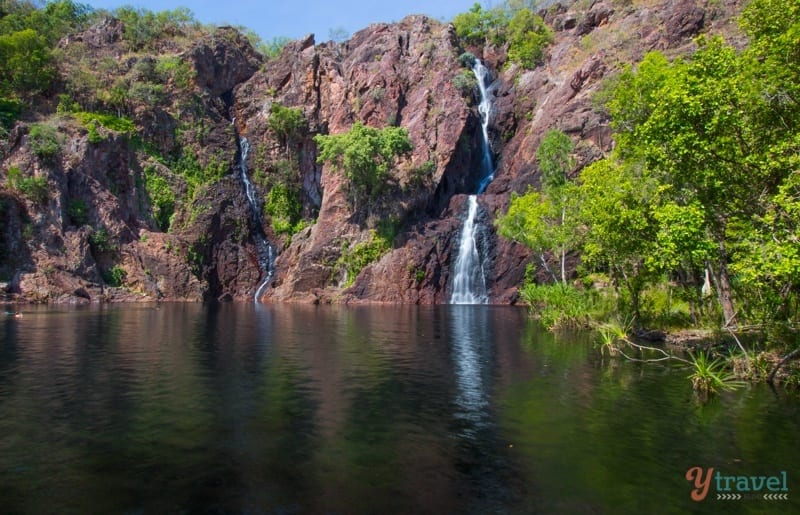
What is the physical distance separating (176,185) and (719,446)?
8638cm

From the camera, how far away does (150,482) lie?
1141 cm

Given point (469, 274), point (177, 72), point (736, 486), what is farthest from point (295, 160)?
point (736, 486)

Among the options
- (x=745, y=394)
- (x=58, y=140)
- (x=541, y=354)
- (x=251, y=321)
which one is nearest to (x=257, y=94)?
(x=58, y=140)

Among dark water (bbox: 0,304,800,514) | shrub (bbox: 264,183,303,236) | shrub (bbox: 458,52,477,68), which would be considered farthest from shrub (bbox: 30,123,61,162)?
shrub (bbox: 458,52,477,68)

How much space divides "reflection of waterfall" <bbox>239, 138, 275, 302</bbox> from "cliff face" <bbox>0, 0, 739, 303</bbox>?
574 mm

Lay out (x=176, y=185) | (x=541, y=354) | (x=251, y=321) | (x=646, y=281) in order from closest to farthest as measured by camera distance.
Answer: (x=541, y=354) < (x=646, y=281) < (x=251, y=321) < (x=176, y=185)

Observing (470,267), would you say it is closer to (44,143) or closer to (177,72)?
(44,143)

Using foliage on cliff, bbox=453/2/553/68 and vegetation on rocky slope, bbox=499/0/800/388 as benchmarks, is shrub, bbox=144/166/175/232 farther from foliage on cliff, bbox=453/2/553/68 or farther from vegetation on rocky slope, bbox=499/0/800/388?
vegetation on rocky slope, bbox=499/0/800/388

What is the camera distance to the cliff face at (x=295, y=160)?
7281 cm

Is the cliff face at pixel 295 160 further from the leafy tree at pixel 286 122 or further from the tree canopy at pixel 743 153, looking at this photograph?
the tree canopy at pixel 743 153

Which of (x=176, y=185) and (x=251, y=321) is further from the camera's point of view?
(x=176, y=185)

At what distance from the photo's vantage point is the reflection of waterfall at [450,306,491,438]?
16781 mm

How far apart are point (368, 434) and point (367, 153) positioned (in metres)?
65.9

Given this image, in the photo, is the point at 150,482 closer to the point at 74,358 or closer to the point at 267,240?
the point at 74,358
